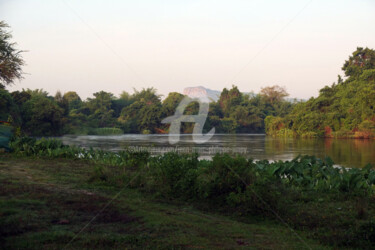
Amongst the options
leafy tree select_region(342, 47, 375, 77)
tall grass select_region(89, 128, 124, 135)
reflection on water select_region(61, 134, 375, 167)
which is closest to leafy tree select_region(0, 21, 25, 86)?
reflection on water select_region(61, 134, 375, 167)

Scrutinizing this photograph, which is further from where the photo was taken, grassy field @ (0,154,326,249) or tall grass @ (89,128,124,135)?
tall grass @ (89,128,124,135)

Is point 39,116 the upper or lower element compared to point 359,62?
lower

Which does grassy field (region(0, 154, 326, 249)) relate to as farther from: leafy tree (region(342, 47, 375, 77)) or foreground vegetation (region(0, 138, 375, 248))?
leafy tree (region(342, 47, 375, 77))

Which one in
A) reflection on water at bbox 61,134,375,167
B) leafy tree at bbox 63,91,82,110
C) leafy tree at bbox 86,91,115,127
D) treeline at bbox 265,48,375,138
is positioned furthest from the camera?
leafy tree at bbox 63,91,82,110

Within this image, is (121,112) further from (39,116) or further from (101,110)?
(39,116)

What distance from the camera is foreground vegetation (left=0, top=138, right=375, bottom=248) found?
5062 mm

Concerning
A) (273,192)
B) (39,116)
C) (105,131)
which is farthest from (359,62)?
(273,192)

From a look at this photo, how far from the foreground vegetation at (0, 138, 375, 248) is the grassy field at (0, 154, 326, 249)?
26 cm

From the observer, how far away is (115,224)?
446 cm

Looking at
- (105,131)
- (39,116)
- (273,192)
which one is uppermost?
(39,116)

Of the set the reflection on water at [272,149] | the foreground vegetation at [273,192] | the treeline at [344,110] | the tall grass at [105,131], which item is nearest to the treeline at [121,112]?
the tall grass at [105,131]

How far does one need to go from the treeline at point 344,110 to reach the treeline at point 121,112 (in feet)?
41.8

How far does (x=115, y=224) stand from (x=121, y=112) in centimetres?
5746

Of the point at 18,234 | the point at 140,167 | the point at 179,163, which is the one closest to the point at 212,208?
the point at 179,163
